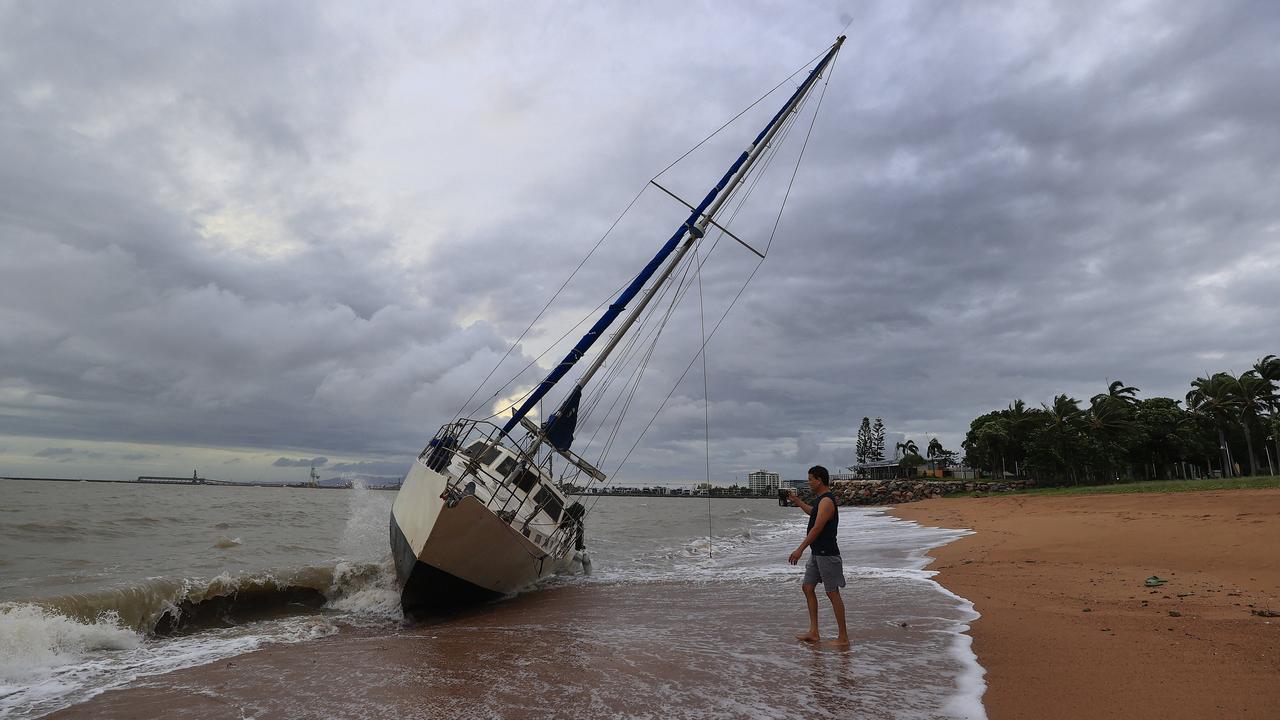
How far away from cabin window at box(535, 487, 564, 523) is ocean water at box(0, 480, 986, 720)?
1.54 metres

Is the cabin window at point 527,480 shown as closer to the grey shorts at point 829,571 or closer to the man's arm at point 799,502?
the man's arm at point 799,502

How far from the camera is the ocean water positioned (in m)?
5.25

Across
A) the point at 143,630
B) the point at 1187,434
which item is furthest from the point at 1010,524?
the point at 1187,434

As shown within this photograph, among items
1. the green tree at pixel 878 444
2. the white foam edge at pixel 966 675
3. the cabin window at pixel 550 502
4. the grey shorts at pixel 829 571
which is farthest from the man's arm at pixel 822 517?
the green tree at pixel 878 444

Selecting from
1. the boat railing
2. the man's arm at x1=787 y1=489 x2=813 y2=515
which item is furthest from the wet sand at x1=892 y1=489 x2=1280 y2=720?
the boat railing

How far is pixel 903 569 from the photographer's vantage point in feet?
41.3

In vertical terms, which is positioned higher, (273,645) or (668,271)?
(668,271)

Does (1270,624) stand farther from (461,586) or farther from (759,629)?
(461,586)

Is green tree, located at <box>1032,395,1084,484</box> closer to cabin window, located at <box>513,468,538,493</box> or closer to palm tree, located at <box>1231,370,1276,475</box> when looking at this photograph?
palm tree, located at <box>1231,370,1276,475</box>

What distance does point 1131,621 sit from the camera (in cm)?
649

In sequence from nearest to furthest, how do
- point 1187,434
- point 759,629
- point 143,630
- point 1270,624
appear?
point 1270,624 → point 759,629 → point 143,630 → point 1187,434

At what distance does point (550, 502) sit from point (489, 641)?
6.09 metres

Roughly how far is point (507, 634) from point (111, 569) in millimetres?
10862

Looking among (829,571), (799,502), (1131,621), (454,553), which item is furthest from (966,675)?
(454,553)
